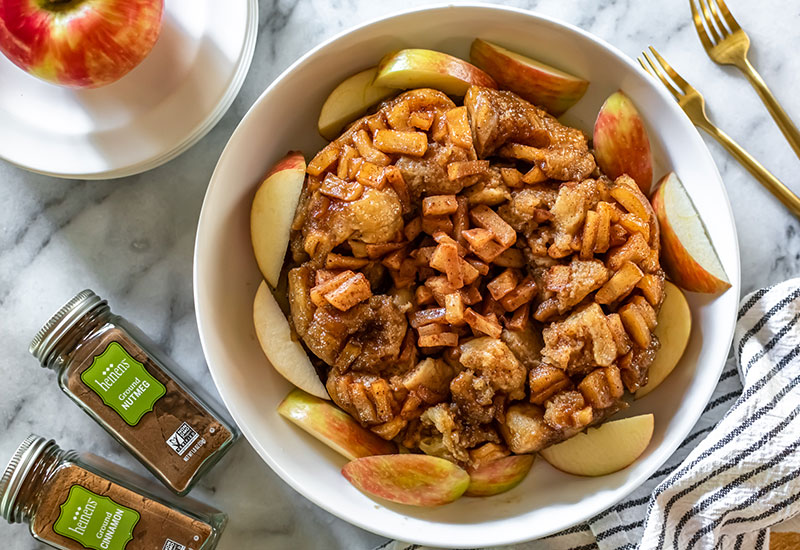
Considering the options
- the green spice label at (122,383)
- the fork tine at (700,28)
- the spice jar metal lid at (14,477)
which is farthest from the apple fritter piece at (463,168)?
the spice jar metal lid at (14,477)

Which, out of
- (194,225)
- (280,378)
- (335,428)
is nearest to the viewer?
(335,428)

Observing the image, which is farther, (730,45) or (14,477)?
(730,45)

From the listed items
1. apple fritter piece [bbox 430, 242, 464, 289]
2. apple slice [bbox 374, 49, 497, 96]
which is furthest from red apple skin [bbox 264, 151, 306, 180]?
apple fritter piece [bbox 430, 242, 464, 289]

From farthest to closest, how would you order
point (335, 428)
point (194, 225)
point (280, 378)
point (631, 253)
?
point (194, 225) → point (280, 378) → point (335, 428) → point (631, 253)

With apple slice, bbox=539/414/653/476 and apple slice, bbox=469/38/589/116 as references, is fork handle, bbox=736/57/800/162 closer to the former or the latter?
apple slice, bbox=469/38/589/116

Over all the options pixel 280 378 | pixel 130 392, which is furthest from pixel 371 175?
pixel 130 392

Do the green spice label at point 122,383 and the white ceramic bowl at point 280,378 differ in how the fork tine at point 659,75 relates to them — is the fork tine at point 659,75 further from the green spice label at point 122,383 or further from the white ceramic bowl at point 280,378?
the green spice label at point 122,383

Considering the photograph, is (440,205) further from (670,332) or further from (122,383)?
(122,383)
